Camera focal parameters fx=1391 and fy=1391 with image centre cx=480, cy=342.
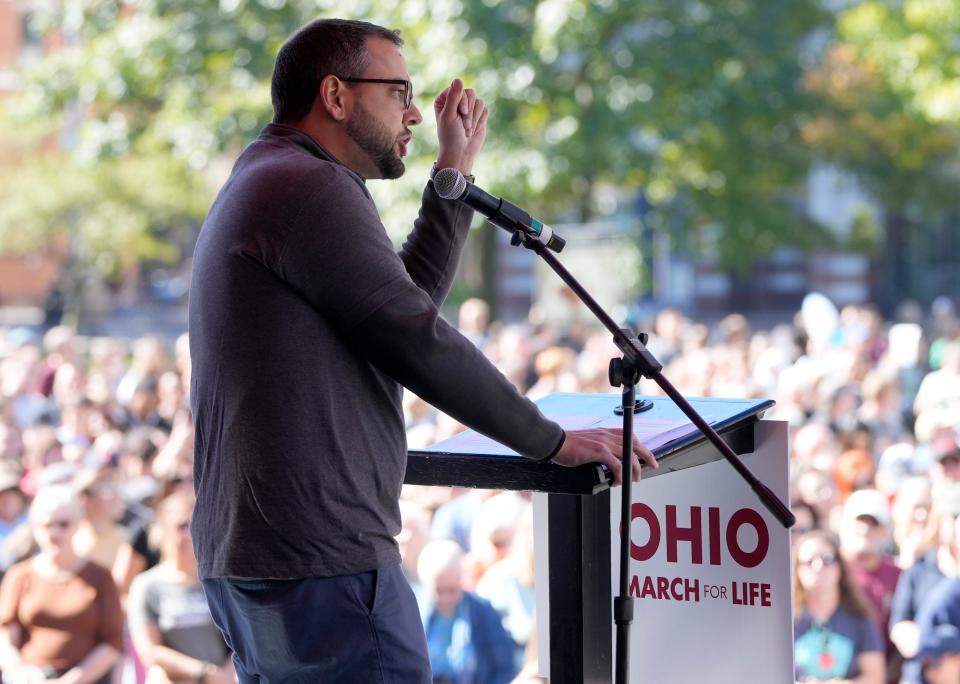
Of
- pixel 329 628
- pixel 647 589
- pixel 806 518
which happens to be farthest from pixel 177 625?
pixel 329 628

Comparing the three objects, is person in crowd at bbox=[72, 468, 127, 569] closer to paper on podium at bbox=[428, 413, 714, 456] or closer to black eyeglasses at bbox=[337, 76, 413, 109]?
paper on podium at bbox=[428, 413, 714, 456]

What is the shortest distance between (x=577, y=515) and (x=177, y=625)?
3679mm

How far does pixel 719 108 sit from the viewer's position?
54.3 ft

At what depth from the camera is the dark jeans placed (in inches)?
92.5

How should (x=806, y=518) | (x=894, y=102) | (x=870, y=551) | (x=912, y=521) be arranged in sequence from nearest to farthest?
(x=870, y=551) → (x=806, y=518) → (x=912, y=521) → (x=894, y=102)

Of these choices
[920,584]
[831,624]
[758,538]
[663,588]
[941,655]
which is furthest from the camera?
[920,584]

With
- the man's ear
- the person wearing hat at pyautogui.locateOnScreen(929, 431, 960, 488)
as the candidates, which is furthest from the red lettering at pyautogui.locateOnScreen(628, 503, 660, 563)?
the person wearing hat at pyautogui.locateOnScreen(929, 431, 960, 488)

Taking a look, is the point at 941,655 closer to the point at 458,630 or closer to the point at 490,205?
the point at 458,630

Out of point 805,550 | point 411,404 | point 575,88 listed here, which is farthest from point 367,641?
point 575,88

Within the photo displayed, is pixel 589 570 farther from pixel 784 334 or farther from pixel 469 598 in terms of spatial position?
pixel 784 334

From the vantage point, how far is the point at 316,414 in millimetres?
2336

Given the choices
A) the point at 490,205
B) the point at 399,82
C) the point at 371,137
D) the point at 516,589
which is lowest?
the point at 516,589

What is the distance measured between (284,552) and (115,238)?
28982mm

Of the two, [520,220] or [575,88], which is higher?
[575,88]
